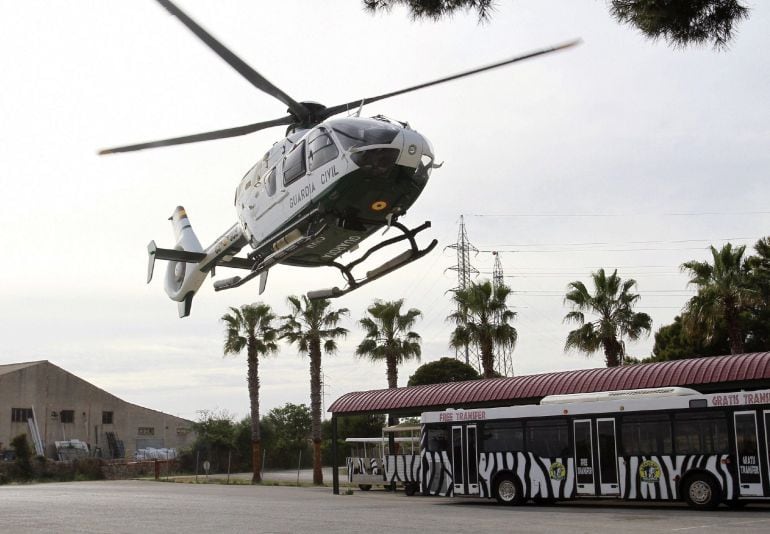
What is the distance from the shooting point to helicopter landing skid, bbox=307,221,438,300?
52.3 feet

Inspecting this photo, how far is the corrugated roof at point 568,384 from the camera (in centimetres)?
2127

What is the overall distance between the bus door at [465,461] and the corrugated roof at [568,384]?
133 inches

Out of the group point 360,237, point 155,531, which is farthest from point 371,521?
point 360,237

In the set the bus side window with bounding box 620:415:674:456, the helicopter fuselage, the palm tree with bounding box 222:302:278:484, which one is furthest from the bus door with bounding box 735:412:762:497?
the palm tree with bounding box 222:302:278:484

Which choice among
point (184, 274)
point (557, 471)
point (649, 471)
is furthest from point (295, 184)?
point (649, 471)

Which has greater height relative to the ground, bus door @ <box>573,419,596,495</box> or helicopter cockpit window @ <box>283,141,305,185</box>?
helicopter cockpit window @ <box>283,141,305,185</box>

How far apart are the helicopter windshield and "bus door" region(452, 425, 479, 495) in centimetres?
1081

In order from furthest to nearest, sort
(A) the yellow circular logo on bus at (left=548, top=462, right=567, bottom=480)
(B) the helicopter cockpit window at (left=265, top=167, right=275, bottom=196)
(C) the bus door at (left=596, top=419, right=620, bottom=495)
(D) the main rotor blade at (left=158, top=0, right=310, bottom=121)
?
1. (A) the yellow circular logo on bus at (left=548, top=462, right=567, bottom=480)
2. (C) the bus door at (left=596, top=419, right=620, bottom=495)
3. (B) the helicopter cockpit window at (left=265, top=167, right=275, bottom=196)
4. (D) the main rotor blade at (left=158, top=0, right=310, bottom=121)

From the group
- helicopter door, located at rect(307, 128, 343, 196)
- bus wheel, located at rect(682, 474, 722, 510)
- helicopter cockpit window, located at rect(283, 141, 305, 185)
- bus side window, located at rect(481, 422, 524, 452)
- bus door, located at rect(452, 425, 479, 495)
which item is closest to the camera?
helicopter door, located at rect(307, 128, 343, 196)

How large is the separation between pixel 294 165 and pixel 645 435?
1005 cm

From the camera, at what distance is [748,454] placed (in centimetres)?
1819

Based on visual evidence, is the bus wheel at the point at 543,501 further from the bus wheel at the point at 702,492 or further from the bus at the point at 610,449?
the bus wheel at the point at 702,492

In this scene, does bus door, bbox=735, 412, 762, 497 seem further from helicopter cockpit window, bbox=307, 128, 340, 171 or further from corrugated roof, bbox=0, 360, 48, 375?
corrugated roof, bbox=0, 360, 48, 375

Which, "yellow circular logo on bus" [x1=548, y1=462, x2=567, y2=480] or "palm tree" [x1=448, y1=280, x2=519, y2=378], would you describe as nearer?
"yellow circular logo on bus" [x1=548, y1=462, x2=567, y2=480]
